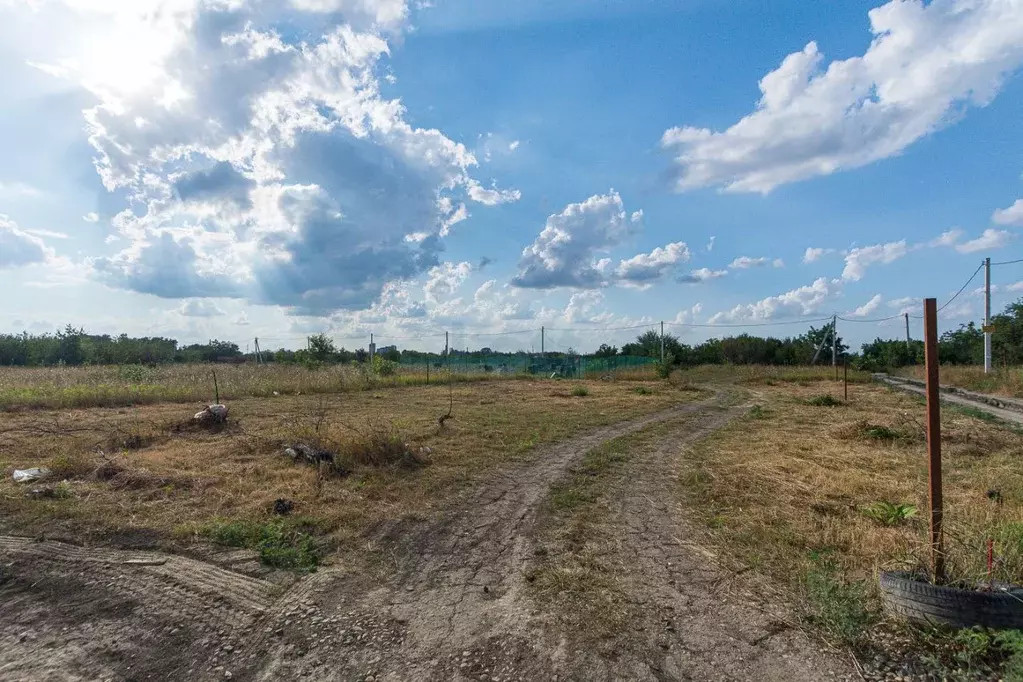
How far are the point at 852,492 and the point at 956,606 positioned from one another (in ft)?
11.0

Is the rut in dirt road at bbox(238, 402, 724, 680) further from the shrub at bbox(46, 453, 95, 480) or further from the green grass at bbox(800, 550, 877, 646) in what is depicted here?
the shrub at bbox(46, 453, 95, 480)

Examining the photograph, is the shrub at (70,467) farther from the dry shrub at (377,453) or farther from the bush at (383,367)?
the bush at (383,367)

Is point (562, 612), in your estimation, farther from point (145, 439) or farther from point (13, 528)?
point (145, 439)

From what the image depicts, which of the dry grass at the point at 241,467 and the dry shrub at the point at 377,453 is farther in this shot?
the dry shrub at the point at 377,453

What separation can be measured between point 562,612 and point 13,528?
4940 mm

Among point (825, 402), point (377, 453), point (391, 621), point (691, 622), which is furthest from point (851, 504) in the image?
point (825, 402)

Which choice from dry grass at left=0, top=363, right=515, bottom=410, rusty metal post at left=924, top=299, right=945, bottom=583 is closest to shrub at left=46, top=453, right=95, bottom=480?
rusty metal post at left=924, top=299, right=945, bottom=583

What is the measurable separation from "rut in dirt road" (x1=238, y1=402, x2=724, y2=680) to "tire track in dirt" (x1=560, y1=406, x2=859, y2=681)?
51 cm

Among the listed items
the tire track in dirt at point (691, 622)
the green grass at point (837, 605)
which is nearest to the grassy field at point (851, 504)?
the green grass at point (837, 605)

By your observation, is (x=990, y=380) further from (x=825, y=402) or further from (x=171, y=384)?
(x=171, y=384)

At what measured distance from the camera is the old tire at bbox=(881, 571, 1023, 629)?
9.25 feet

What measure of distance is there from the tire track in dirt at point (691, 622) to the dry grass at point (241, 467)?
2.25 metres

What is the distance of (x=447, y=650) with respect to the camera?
3008 millimetres

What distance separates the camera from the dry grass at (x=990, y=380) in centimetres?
1742
